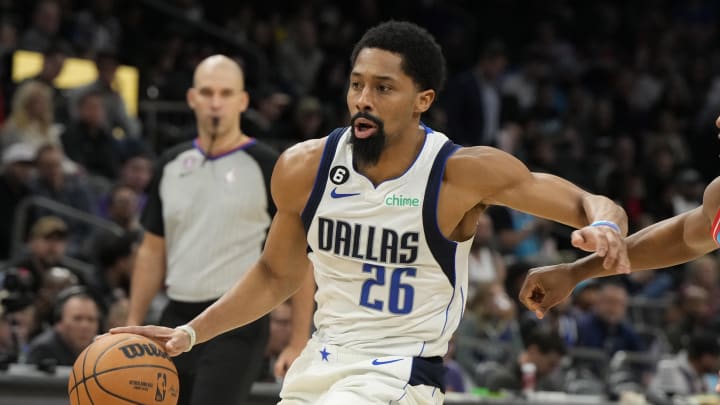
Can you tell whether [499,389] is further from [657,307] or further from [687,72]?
[687,72]

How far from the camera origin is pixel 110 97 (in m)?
11.4

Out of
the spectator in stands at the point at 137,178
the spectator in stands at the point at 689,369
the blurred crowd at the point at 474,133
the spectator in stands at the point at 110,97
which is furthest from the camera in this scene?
the spectator in stands at the point at 110,97

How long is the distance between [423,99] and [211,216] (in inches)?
68.8

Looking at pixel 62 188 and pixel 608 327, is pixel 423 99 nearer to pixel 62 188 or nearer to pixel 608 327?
pixel 62 188

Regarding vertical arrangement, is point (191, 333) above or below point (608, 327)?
below

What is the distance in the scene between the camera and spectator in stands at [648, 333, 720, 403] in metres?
9.50

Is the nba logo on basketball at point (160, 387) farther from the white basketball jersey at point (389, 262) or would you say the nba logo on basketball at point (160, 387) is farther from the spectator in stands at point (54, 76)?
the spectator in stands at point (54, 76)

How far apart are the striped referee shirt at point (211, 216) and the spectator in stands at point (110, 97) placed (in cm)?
529

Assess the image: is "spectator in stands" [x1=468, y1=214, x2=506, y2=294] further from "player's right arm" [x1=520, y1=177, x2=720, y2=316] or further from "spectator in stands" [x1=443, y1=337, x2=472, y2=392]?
"player's right arm" [x1=520, y1=177, x2=720, y2=316]

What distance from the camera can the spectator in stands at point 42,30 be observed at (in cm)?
1152

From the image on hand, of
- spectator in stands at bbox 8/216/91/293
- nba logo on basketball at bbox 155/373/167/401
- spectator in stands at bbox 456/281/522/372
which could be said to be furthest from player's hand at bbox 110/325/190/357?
spectator in stands at bbox 456/281/522/372

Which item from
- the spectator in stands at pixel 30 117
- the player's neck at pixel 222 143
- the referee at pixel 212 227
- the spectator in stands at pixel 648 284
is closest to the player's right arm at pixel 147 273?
the referee at pixel 212 227

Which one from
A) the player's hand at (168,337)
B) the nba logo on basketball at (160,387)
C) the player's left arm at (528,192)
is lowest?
the nba logo on basketball at (160,387)

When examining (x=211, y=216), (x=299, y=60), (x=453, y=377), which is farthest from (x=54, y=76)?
(x=211, y=216)
